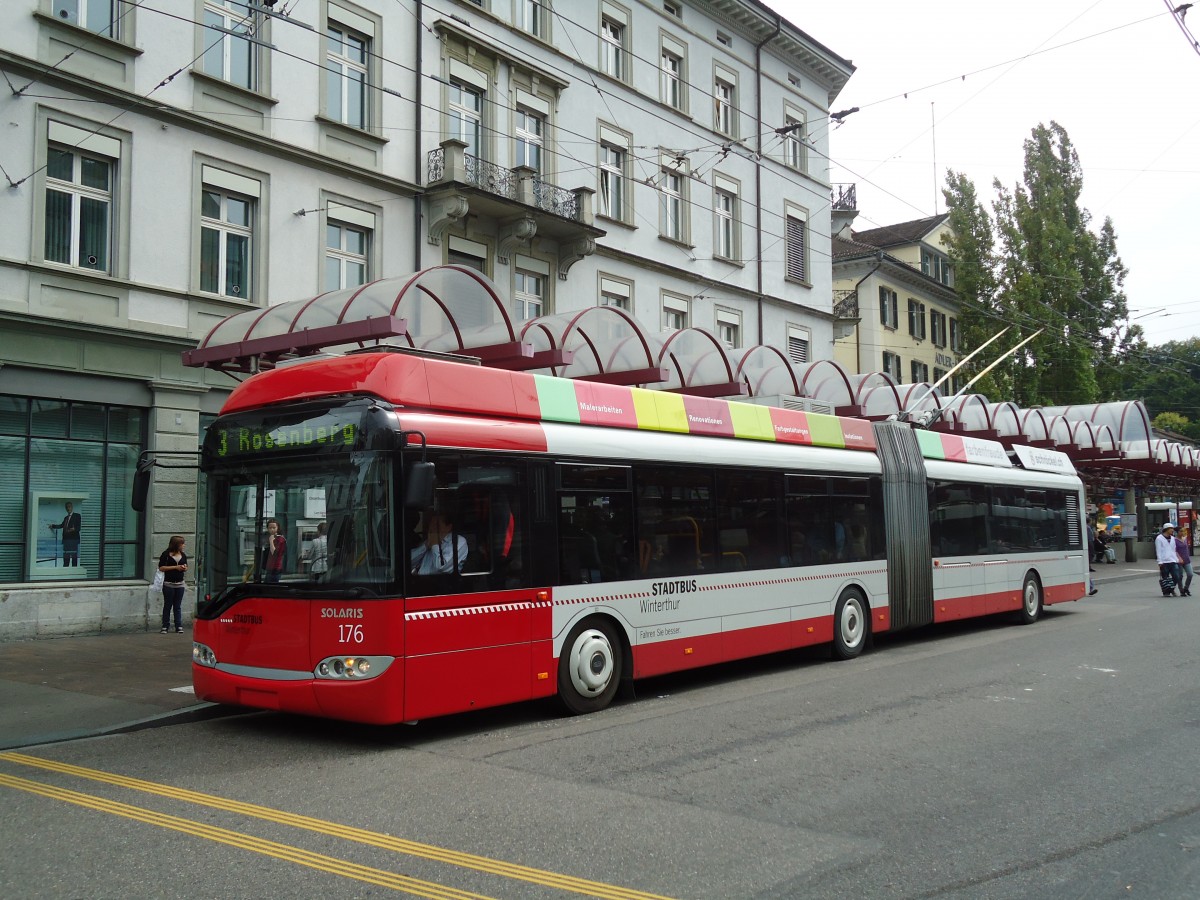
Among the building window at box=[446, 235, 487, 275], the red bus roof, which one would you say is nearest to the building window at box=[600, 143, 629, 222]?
the building window at box=[446, 235, 487, 275]

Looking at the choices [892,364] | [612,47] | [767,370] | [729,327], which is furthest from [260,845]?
[892,364]

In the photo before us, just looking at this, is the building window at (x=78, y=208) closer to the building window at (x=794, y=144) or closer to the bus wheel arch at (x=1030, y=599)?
the bus wheel arch at (x=1030, y=599)

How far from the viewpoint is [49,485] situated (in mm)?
15172

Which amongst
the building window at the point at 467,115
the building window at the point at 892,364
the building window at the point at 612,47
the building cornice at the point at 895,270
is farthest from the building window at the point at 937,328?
the building window at the point at 467,115

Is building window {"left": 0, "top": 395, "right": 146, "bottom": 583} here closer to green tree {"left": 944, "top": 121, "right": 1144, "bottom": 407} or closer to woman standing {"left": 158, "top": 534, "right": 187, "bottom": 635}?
woman standing {"left": 158, "top": 534, "right": 187, "bottom": 635}

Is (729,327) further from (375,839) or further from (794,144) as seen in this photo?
(375,839)

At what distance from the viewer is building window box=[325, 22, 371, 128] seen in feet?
62.3

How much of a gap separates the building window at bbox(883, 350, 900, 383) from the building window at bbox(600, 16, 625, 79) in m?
22.6

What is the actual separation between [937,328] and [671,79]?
26828 millimetres

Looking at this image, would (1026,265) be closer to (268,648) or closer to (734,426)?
(734,426)

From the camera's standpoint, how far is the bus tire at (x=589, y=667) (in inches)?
364

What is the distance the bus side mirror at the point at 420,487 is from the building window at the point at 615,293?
17.4 metres

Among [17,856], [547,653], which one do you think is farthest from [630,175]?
[17,856]

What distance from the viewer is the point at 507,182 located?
21.7m
